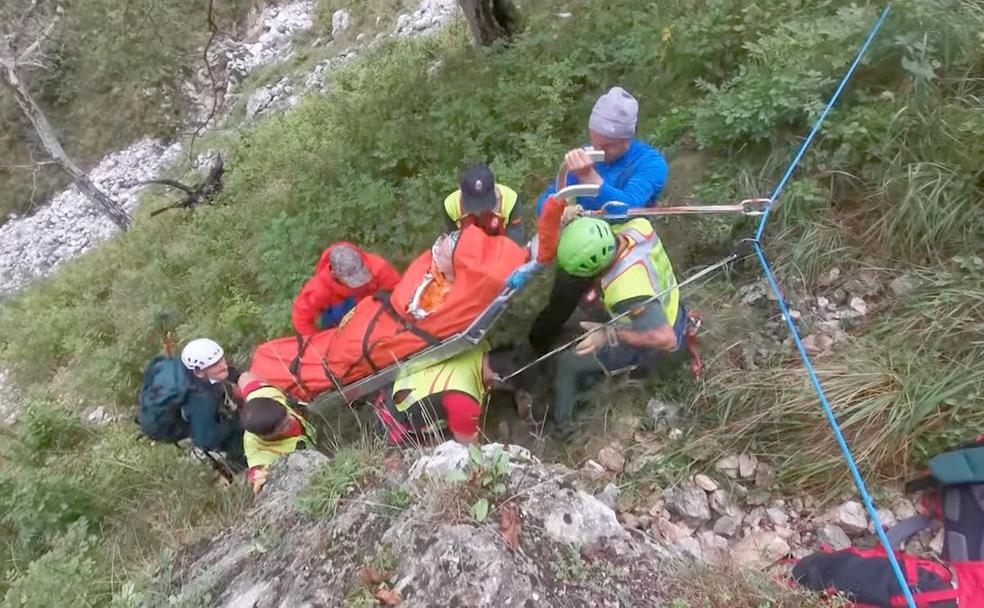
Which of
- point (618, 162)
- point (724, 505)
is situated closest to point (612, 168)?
point (618, 162)

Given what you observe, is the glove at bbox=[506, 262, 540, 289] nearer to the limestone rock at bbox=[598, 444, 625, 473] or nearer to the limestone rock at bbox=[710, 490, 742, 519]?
the limestone rock at bbox=[598, 444, 625, 473]

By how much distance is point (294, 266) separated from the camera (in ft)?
18.6

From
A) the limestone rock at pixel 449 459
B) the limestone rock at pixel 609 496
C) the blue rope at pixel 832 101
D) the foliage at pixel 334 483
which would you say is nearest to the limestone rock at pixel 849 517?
the limestone rock at pixel 609 496

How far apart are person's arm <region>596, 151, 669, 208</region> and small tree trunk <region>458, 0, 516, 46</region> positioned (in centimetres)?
426

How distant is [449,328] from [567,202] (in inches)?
33.5

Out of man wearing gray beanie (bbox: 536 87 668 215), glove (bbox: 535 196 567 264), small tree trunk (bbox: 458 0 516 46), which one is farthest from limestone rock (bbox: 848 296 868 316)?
small tree trunk (bbox: 458 0 516 46)

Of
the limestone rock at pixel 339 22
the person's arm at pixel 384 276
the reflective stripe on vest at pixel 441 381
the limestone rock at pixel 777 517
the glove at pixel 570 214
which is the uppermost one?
the glove at pixel 570 214

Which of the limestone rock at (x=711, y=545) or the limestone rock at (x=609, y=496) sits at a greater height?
the limestone rock at (x=609, y=496)

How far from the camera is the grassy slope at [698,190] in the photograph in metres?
3.10

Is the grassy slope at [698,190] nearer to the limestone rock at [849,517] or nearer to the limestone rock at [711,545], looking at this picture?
the limestone rock at [849,517]

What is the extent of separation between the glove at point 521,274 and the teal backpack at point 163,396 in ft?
6.34

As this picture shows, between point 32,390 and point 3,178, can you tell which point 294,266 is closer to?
point 32,390

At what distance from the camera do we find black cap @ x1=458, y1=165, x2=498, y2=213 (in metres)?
3.63

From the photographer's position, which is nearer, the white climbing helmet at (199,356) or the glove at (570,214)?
the glove at (570,214)
